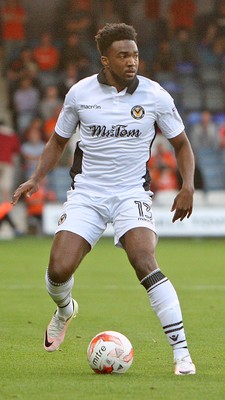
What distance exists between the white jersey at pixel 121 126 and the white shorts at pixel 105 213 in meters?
0.08

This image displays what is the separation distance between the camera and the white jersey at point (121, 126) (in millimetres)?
7730

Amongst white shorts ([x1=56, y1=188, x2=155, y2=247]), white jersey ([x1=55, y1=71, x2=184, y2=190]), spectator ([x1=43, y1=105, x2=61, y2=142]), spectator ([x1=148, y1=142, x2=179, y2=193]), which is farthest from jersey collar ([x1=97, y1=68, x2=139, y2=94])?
spectator ([x1=43, y1=105, x2=61, y2=142])

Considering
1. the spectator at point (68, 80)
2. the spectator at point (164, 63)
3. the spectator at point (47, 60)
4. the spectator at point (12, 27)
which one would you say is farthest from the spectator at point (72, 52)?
the spectator at point (164, 63)

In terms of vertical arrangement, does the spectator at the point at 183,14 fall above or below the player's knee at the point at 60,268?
below

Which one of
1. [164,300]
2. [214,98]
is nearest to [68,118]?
[164,300]

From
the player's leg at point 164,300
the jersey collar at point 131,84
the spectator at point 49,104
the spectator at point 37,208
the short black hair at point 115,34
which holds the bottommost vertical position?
the spectator at point 37,208

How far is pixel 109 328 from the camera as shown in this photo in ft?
32.3

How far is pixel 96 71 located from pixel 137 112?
1730cm

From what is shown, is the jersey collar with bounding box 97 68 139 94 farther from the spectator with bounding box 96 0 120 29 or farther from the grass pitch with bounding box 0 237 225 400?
the spectator with bounding box 96 0 120 29

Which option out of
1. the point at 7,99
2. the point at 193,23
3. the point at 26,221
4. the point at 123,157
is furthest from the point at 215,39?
the point at 123,157

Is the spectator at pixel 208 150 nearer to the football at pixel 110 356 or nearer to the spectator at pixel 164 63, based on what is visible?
the spectator at pixel 164 63

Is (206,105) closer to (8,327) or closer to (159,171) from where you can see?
(159,171)

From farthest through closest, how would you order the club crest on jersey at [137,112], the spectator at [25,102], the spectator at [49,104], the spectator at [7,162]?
the spectator at [25,102] < the spectator at [49,104] < the spectator at [7,162] < the club crest on jersey at [137,112]

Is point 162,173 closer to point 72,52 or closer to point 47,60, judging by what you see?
point 72,52
